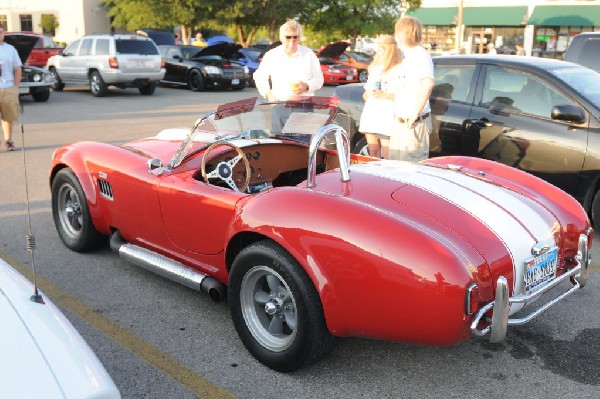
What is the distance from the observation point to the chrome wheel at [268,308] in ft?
11.0

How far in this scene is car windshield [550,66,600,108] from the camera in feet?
19.2

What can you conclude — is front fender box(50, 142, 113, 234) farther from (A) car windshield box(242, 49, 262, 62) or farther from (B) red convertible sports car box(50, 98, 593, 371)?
(A) car windshield box(242, 49, 262, 62)

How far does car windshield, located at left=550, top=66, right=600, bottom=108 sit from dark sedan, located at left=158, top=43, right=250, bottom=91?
14616 mm

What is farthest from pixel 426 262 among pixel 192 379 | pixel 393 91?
pixel 393 91

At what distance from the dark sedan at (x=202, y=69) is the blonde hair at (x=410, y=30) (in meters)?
14.7

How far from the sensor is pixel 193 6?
1208 inches

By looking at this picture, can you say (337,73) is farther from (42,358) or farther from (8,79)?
(42,358)

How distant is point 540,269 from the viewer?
3.18 metres

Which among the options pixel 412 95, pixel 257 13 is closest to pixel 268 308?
pixel 412 95

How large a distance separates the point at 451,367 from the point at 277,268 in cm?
112

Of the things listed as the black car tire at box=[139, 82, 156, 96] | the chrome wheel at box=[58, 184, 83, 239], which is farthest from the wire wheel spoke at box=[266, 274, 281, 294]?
the black car tire at box=[139, 82, 156, 96]

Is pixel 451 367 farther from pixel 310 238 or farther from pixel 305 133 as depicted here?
pixel 305 133

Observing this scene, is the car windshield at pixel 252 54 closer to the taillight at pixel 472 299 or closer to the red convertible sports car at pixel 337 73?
the red convertible sports car at pixel 337 73

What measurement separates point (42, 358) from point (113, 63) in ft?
54.2
